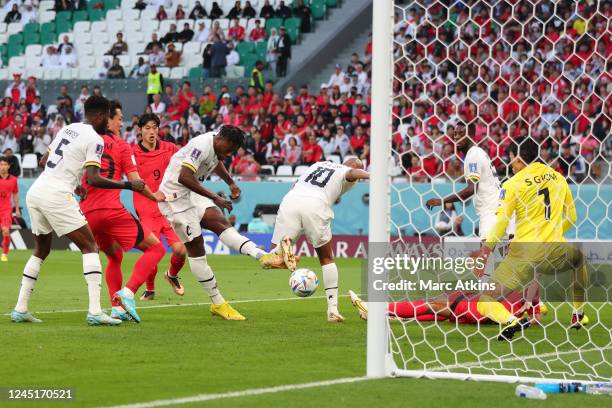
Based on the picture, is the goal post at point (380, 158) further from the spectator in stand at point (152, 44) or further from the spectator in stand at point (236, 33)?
the spectator in stand at point (152, 44)

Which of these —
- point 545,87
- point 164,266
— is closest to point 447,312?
point 545,87

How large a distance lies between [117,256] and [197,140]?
4.81ft

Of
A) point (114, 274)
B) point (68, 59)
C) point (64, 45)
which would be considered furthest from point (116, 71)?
point (114, 274)

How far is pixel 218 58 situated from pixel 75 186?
2095 cm

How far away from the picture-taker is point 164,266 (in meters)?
20.0

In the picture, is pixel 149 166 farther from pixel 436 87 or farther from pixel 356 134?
pixel 356 134

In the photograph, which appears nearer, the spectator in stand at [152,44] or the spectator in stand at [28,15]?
the spectator in stand at [152,44]

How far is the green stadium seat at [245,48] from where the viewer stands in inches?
1233

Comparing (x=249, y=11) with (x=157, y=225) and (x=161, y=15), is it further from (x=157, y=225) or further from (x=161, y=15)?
(x=157, y=225)

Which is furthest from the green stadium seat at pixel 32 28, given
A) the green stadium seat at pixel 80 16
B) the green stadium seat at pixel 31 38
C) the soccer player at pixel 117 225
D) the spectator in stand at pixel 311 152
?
the soccer player at pixel 117 225

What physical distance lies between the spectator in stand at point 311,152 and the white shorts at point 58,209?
15.7m

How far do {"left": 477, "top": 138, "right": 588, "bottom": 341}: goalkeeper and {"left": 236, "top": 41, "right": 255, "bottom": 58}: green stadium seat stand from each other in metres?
21.5

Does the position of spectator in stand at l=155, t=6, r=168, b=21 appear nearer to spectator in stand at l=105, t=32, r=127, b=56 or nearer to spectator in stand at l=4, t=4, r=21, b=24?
spectator in stand at l=105, t=32, r=127, b=56


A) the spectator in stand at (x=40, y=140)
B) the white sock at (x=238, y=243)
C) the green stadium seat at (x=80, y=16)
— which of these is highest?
the green stadium seat at (x=80, y=16)
